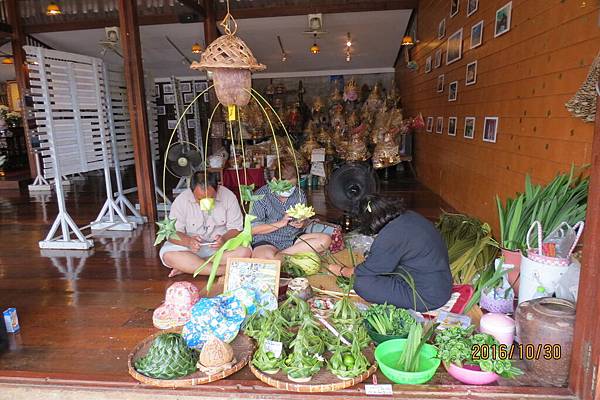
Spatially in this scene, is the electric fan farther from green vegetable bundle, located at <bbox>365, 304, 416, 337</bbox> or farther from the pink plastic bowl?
the pink plastic bowl

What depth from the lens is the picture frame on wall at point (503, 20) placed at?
3627mm

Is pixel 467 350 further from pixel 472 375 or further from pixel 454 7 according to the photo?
pixel 454 7


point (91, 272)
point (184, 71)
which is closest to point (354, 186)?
point (91, 272)

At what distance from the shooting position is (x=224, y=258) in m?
3.41

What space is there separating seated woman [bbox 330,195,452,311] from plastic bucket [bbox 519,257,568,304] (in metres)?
0.41

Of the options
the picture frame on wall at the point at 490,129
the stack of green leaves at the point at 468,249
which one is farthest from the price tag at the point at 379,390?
the picture frame on wall at the point at 490,129

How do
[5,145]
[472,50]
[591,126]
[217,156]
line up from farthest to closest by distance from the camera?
[5,145]
[217,156]
[472,50]
[591,126]

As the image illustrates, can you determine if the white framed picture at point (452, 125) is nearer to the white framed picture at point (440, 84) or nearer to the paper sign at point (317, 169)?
the white framed picture at point (440, 84)

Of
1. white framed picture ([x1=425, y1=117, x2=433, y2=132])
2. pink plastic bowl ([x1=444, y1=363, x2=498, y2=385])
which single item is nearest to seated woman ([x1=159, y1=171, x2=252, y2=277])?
pink plastic bowl ([x1=444, y1=363, x2=498, y2=385])

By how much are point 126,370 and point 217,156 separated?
16.7ft

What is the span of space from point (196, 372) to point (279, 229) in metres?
1.65

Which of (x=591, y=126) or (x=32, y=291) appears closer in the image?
(x=591, y=126)

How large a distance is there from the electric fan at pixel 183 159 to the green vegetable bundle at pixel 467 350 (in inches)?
181

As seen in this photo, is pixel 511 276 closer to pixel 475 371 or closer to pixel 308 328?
pixel 475 371
